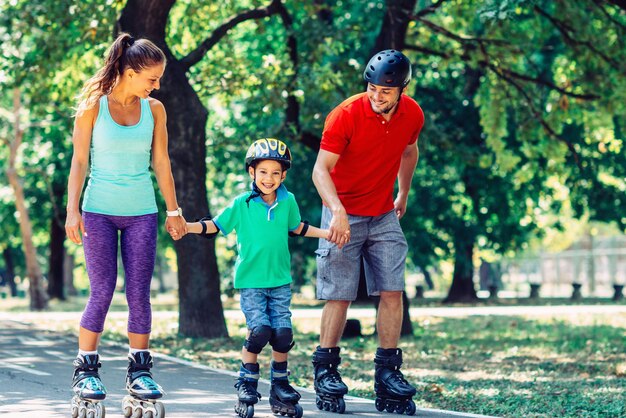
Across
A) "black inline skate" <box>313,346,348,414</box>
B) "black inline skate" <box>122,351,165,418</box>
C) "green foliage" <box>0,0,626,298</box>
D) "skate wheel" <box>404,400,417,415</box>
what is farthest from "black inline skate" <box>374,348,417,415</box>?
"green foliage" <box>0,0,626,298</box>

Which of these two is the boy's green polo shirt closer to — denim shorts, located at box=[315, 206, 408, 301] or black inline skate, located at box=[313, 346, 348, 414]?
denim shorts, located at box=[315, 206, 408, 301]

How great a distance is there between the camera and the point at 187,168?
13.2 metres

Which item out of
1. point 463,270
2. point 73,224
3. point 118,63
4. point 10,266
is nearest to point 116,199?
point 73,224

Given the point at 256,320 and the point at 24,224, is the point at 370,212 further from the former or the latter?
the point at 24,224

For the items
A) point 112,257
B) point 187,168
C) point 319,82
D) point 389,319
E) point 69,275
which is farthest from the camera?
point 69,275

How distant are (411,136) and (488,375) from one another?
3.18 meters

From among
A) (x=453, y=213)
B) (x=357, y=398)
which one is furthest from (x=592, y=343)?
(x=453, y=213)

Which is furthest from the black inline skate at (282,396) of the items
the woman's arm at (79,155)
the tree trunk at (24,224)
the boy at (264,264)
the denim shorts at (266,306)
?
the tree trunk at (24,224)

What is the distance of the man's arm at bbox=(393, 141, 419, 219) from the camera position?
7383 millimetres

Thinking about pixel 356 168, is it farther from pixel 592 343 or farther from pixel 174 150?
pixel 592 343

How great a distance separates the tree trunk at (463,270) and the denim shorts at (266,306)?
22.8 metres

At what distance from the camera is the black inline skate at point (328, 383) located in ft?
22.0

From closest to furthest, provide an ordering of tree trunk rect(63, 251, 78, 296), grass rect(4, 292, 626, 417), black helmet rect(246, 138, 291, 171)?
black helmet rect(246, 138, 291, 171)
grass rect(4, 292, 626, 417)
tree trunk rect(63, 251, 78, 296)

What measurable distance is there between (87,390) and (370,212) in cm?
218
